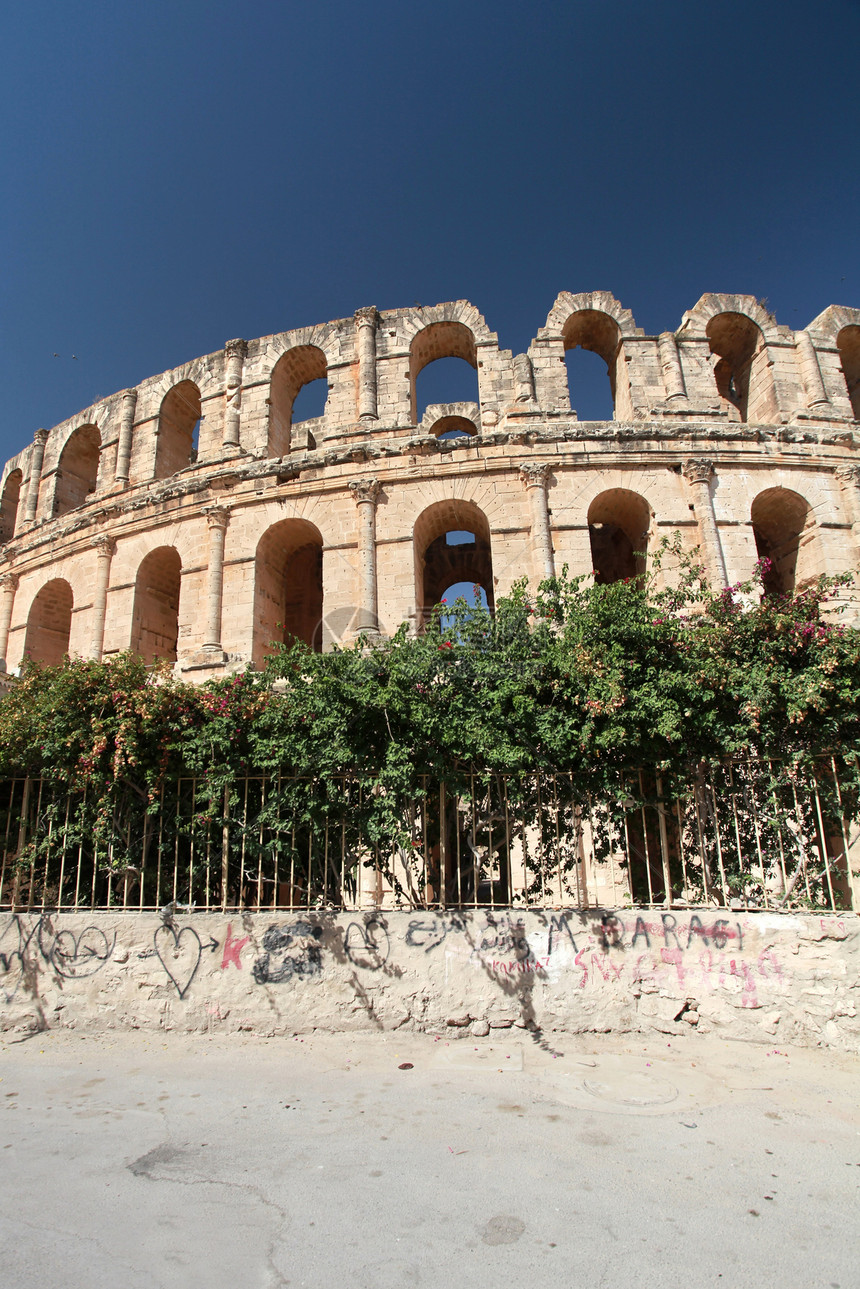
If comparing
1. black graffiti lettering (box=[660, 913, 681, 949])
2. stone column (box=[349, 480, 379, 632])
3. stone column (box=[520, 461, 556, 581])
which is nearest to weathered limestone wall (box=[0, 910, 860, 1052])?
black graffiti lettering (box=[660, 913, 681, 949])

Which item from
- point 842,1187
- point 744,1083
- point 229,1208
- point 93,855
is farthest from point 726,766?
point 93,855

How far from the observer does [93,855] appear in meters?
6.95

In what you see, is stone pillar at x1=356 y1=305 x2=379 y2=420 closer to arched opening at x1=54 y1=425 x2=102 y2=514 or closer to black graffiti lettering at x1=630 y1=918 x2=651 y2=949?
arched opening at x1=54 y1=425 x2=102 y2=514

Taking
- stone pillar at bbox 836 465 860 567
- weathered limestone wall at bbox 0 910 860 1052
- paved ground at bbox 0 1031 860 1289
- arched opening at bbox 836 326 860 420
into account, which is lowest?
paved ground at bbox 0 1031 860 1289

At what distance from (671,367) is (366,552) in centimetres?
695

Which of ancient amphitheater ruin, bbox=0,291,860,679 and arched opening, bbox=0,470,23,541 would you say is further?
arched opening, bbox=0,470,23,541

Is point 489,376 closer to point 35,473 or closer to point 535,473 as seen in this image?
point 535,473

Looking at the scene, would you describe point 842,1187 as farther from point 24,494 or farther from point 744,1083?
point 24,494

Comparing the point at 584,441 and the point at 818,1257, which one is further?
the point at 584,441

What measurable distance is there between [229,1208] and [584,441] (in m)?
11.8

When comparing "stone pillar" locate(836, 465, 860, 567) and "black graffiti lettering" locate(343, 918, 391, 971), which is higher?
"stone pillar" locate(836, 465, 860, 567)

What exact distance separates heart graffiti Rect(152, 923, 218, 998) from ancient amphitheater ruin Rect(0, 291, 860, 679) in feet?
20.2

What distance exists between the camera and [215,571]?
12.8 meters

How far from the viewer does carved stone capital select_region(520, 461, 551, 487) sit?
12.2m
